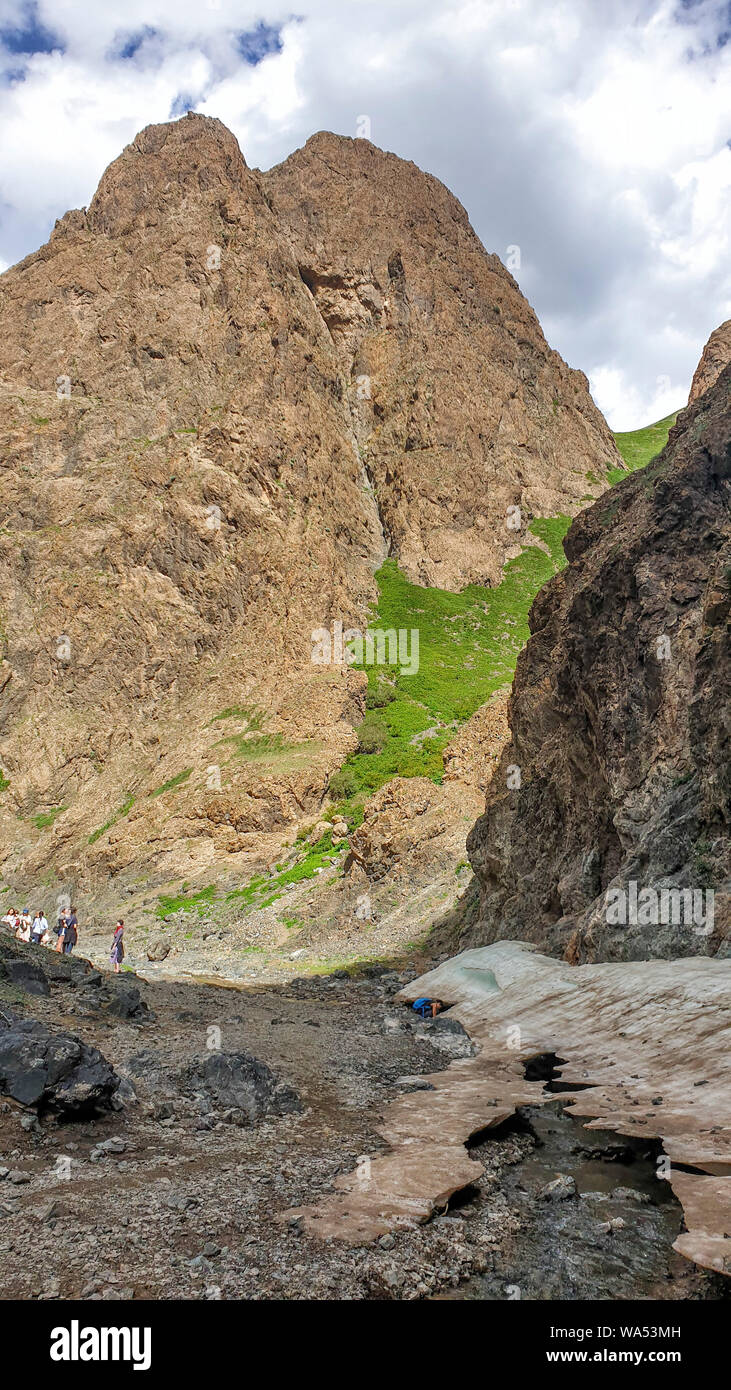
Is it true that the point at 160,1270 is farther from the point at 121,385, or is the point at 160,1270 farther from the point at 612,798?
the point at 121,385

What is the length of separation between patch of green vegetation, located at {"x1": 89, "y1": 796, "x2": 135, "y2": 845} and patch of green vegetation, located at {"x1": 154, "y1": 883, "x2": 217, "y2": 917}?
986 cm

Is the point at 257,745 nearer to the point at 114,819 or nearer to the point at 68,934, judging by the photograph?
the point at 114,819

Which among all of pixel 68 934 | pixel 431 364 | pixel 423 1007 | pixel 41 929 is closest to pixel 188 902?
pixel 41 929

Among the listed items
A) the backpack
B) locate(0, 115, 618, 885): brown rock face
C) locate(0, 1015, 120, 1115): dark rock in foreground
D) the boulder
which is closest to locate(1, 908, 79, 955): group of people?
the boulder

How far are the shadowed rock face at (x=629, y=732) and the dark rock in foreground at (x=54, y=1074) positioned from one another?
10.00 meters

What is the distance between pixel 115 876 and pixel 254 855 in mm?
8438

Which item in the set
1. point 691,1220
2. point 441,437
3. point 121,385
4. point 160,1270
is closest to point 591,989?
point 691,1220

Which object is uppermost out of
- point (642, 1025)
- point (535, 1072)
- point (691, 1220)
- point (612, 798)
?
point (612, 798)

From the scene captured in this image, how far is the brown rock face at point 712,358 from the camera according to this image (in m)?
51.0

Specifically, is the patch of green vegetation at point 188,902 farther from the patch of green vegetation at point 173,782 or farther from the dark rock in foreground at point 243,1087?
the dark rock in foreground at point 243,1087

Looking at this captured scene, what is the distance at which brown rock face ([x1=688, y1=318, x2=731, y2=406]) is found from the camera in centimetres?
5101

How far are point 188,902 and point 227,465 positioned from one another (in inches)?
1540

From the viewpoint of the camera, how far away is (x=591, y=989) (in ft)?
46.6

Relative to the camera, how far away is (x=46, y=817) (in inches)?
2051
